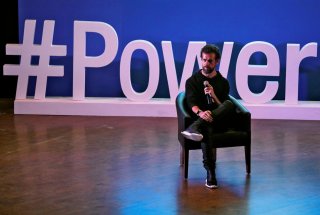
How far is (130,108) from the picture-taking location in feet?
28.1

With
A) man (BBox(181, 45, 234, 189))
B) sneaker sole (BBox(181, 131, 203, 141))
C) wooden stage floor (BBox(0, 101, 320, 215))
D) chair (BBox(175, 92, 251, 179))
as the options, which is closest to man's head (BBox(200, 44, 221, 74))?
man (BBox(181, 45, 234, 189))

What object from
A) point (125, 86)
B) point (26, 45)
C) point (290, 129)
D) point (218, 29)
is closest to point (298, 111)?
point (290, 129)

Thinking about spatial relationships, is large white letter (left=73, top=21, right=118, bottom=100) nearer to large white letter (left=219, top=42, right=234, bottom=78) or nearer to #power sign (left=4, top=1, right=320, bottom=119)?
#power sign (left=4, top=1, right=320, bottom=119)

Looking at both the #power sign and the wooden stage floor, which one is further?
the #power sign

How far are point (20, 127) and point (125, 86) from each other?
1743 mm

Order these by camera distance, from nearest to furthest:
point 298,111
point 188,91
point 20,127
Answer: point 188,91 < point 20,127 < point 298,111

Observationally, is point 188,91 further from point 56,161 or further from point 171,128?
point 171,128

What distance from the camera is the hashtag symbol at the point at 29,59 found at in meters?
8.56

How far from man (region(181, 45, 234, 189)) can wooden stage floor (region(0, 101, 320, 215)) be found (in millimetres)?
330

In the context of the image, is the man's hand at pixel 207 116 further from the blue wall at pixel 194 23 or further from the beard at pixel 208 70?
the blue wall at pixel 194 23

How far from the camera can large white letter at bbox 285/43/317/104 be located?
8.48 meters

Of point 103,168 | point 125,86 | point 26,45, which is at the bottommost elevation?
point 103,168

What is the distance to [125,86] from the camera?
860 centimetres

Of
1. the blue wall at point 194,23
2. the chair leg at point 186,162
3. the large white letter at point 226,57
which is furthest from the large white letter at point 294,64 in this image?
the chair leg at point 186,162
